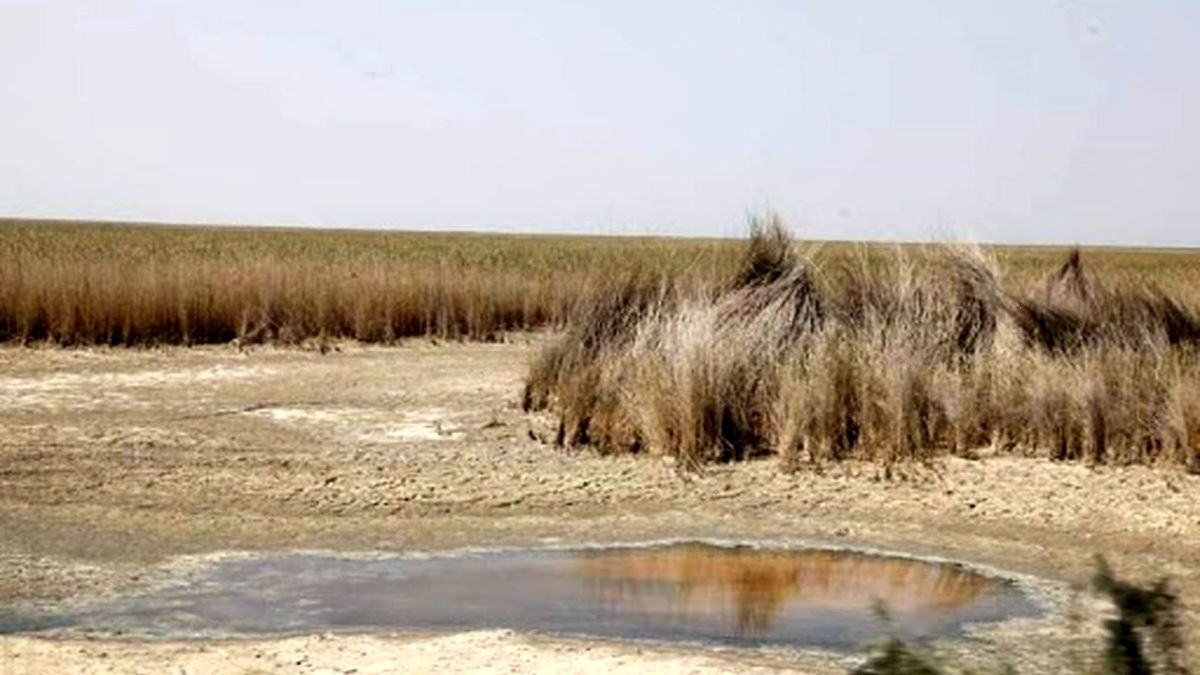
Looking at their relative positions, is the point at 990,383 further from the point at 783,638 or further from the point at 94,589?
the point at 94,589

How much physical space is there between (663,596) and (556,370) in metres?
5.91

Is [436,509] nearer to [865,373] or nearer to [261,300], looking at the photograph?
[865,373]

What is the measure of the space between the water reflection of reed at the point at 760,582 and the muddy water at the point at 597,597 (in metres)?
0.01

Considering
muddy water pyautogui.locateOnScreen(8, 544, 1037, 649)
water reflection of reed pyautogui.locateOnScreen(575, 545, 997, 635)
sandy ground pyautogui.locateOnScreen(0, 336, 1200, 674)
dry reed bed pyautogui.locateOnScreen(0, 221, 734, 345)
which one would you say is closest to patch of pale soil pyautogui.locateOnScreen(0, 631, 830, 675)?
sandy ground pyautogui.locateOnScreen(0, 336, 1200, 674)

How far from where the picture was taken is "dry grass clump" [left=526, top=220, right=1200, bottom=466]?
10.8 metres

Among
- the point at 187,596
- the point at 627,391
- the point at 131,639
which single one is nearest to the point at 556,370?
the point at 627,391

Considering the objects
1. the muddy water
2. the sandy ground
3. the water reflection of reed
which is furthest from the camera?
the water reflection of reed

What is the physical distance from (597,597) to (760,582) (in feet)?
3.27

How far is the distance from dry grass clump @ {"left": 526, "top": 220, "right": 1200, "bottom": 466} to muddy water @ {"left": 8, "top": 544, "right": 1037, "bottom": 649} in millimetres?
2639

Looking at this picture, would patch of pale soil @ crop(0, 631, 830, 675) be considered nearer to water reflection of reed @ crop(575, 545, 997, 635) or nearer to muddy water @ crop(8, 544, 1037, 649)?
muddy water @ crop(8, 544, 1037, 649)

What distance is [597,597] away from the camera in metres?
7.38

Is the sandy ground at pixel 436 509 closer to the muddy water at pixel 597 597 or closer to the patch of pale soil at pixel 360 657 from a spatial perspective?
the patch of pale soil at pixel 360 657

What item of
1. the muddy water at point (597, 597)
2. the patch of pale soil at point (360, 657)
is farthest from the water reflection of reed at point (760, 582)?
the patch of pale soil at point (360, 657)

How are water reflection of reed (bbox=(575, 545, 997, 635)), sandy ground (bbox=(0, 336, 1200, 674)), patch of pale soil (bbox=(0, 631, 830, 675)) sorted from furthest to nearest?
1. water reflection of reed (bbox=(575, 545, 997, 635))
2. sandy ground (bbox=(0, 336, 1200, 674))
3. patch of pale soil (bbox=(0, 631, 830, 675))
